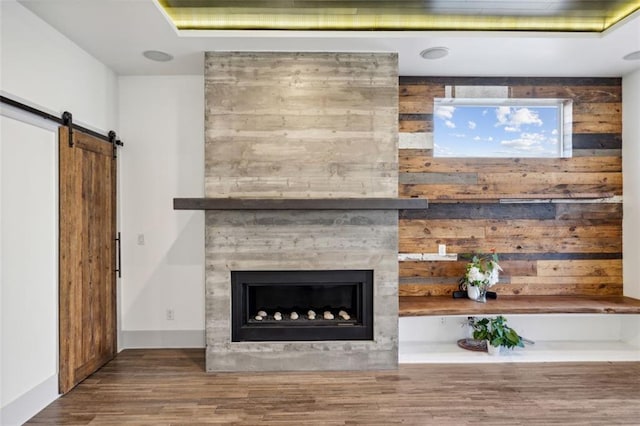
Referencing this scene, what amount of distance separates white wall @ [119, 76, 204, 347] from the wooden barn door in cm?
18

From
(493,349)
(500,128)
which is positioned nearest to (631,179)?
(500,128)

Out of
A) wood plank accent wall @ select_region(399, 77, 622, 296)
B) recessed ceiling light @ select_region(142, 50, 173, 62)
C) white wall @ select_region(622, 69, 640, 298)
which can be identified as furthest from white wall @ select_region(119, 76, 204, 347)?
white wall @ select_region(622, 69, 640, 298)

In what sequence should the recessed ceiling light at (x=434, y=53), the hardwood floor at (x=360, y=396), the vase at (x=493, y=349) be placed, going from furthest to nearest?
the vase at (x=493, y=349) → the recessed ceiling light at (x=434, y=53) → the hardwood floor at (x=360, y=396)

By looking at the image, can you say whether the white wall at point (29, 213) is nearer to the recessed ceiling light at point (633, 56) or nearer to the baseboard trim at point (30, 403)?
the baseboard trim at point (30, 403)

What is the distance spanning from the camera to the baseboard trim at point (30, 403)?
243 cm

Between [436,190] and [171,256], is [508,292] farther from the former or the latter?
[171,256]

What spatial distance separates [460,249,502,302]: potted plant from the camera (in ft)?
12.2

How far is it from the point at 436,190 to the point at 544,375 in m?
1.79

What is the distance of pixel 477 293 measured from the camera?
3.75 metres

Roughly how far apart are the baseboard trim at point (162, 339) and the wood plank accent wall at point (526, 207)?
2.03 metres

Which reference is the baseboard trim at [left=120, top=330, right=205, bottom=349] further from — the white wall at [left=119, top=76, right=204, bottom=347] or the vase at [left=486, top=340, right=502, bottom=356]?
the vase at [left=486, top=340, right=502, bottom=356]

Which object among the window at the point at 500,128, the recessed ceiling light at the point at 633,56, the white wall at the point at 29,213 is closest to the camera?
the white wall at the point at 29,213

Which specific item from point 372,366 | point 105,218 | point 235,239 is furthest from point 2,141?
point 372,366

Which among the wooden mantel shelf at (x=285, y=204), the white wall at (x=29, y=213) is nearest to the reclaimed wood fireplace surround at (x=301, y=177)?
the wooden mantel shelf at (x=285, y=204)
